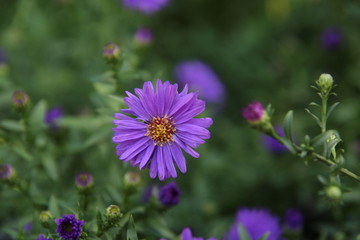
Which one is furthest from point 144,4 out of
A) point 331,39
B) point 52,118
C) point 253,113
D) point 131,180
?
point 253,113

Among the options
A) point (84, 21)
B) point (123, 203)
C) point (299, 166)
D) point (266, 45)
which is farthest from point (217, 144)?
point (123, 203)

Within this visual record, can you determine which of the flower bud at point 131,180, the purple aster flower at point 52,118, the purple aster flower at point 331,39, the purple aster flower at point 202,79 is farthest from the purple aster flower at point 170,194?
the purple aster flower at point 331,39

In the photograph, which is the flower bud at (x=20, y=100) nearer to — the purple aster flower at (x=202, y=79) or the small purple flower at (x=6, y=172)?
the small purple flower at (x=6, y=172)

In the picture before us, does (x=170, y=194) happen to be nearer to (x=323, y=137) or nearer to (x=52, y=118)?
(x=323, y=137)

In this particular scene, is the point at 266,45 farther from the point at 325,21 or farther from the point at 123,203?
the point at 123,203

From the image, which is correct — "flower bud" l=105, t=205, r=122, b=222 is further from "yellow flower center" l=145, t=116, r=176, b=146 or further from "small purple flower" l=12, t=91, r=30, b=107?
"small purple flower" l=12, t=91, r=30, b=107
